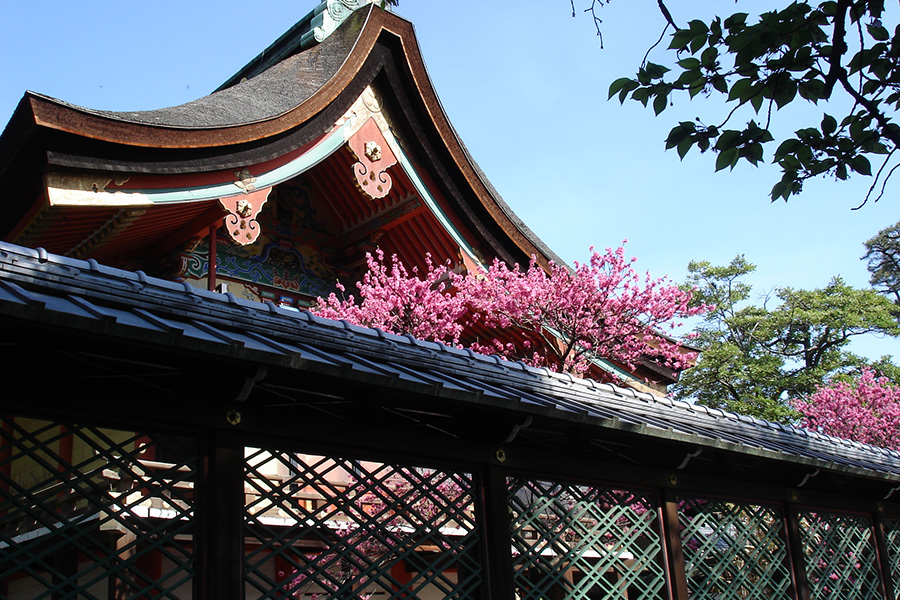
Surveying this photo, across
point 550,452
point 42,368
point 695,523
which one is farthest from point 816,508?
point 42,368

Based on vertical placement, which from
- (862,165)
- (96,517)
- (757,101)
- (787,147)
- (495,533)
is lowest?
(495,533)

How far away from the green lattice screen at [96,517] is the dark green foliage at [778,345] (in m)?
21.6

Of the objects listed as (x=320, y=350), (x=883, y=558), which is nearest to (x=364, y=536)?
(x=320, y=350)

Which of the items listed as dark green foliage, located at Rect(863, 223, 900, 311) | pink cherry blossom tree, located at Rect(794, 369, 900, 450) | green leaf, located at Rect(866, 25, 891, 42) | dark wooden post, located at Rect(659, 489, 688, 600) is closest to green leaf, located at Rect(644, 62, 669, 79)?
green leaf, located at Rect(866, 25, 891, 42)

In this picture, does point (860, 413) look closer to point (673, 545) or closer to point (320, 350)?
point (673, 545)

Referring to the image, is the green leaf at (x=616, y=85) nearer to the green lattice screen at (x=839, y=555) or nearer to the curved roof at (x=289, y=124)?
the green lattice screen at (x=839, y=555)

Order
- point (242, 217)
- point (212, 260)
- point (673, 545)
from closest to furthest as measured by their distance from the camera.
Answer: point (673, 545), point (242, 217), point (212, 260)

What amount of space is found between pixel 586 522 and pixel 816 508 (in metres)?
4.53

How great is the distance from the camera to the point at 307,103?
10.8 m

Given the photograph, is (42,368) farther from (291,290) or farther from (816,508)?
(291,290)

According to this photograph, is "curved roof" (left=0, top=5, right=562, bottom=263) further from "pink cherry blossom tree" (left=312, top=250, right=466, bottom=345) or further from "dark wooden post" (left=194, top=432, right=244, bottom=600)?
"dark wooden post" (left=194, top=432, right=244, bottom=600)

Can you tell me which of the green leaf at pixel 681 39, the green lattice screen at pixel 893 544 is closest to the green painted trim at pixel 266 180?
the green leaf at pixel 681 39

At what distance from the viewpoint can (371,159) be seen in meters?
11.5

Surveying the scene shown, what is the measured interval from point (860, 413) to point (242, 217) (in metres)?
17.9
